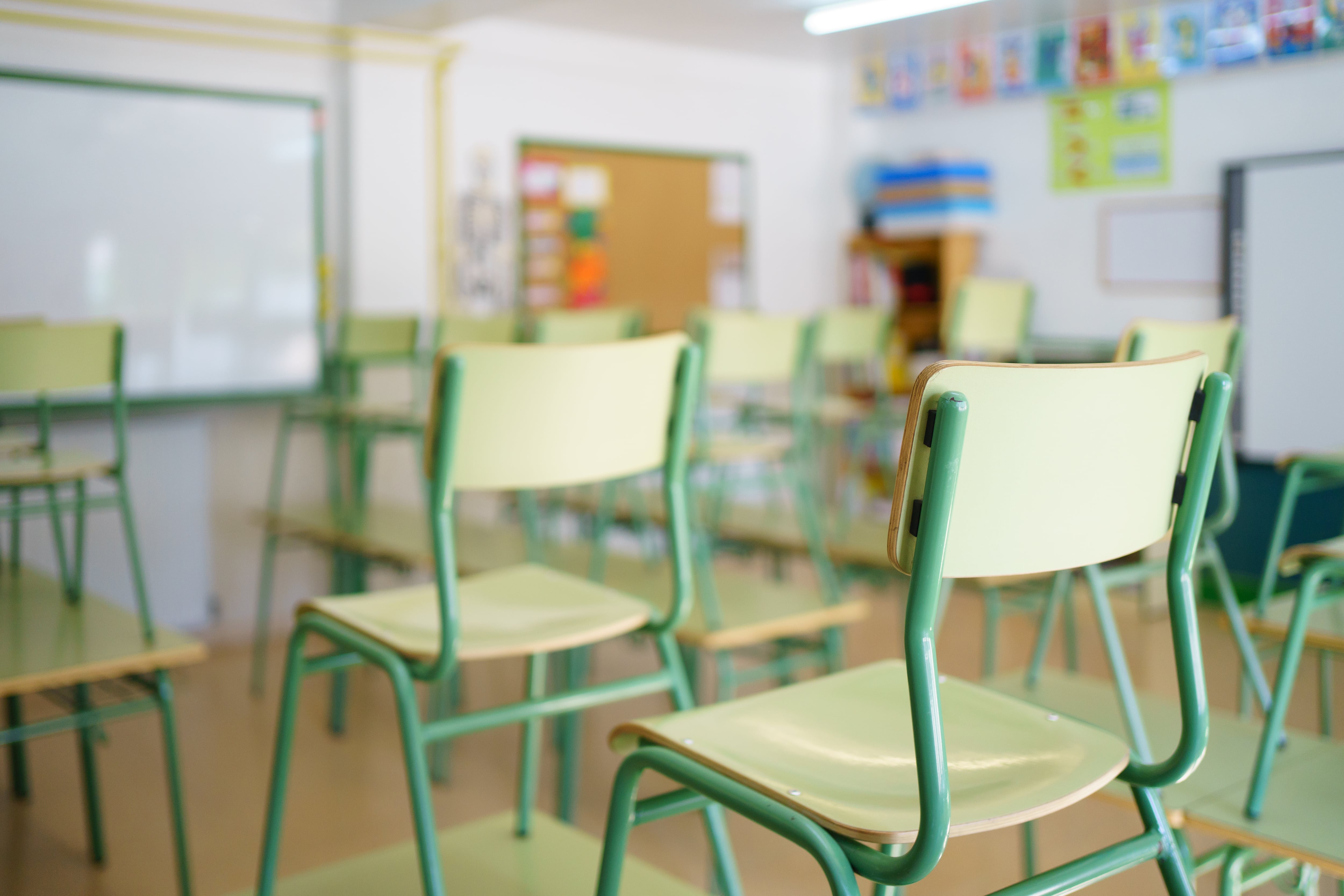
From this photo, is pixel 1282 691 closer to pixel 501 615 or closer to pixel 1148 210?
pixel 501 615

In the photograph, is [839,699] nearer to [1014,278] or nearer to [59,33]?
[59,33]

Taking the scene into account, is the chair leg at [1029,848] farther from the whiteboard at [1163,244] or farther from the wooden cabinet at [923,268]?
the wooden cabinet at [923,268]

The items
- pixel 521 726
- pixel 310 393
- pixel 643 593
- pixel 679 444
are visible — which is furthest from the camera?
pixel 310 393

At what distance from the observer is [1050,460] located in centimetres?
103

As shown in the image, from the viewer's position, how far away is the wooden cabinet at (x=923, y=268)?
5.66 metres

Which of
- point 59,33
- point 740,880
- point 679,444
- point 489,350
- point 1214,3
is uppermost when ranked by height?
point 1214,3

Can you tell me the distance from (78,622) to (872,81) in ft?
16.0

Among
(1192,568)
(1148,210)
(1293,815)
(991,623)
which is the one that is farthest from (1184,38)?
(1192,568)

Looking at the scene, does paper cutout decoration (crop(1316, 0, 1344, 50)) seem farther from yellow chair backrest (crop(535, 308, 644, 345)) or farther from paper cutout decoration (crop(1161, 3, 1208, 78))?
yellow chair backrest (crop(535, 308, 644, 345))

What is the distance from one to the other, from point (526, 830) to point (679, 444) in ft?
2.03

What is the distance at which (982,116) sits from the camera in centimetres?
573

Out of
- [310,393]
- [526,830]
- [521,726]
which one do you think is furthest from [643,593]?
[310,393]

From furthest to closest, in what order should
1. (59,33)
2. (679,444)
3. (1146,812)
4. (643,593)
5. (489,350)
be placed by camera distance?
(59,33) < (643,593) < (679,444) < (489,350) < (1146,812)

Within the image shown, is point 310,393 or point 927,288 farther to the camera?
point 927,288
